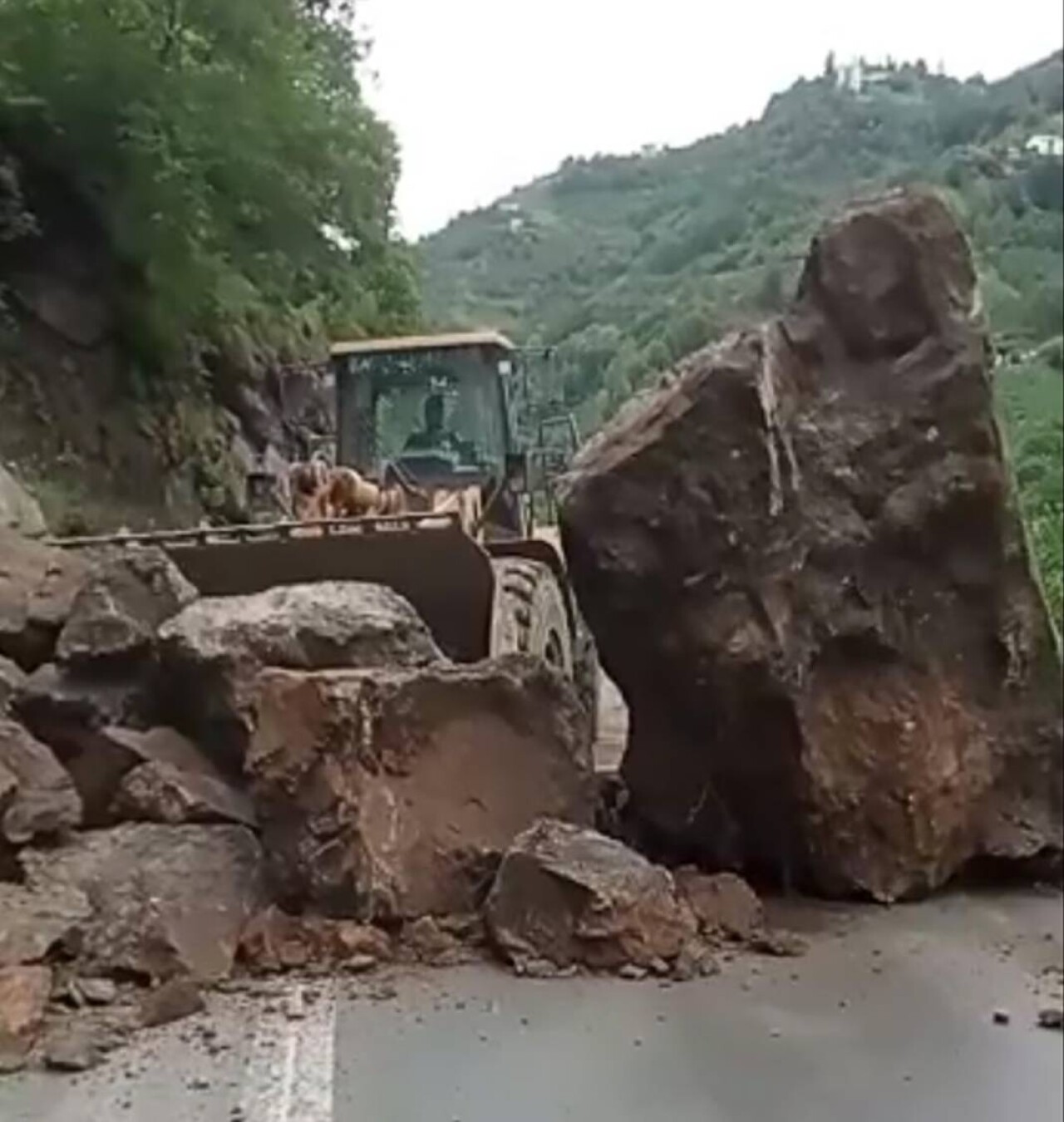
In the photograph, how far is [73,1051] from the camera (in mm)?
1747

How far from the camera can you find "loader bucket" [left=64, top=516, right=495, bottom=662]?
331 cm

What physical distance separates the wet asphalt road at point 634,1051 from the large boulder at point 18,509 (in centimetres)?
162

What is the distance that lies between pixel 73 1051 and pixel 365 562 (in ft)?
5.51

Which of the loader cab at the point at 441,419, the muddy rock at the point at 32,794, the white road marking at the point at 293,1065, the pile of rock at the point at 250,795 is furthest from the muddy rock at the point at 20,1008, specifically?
the loader cab at the point at 441,419

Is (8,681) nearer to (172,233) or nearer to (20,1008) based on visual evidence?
(20,1008)

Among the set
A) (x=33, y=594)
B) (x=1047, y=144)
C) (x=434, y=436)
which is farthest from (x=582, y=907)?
(x=1047, y=144)

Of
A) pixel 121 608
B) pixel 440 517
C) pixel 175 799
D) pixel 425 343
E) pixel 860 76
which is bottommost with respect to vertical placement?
pixel 175 799

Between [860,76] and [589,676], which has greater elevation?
[860,76]

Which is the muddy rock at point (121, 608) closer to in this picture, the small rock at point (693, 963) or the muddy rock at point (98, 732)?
the muddy rock at point (98, 732)

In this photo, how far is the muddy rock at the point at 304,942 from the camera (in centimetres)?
209

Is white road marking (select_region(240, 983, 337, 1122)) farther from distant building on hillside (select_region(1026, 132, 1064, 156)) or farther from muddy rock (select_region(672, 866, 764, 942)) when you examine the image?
distant building on hillside (select_region(1026, 132, 1064, 156))

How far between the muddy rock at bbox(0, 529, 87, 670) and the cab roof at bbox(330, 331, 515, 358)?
54.4 inches

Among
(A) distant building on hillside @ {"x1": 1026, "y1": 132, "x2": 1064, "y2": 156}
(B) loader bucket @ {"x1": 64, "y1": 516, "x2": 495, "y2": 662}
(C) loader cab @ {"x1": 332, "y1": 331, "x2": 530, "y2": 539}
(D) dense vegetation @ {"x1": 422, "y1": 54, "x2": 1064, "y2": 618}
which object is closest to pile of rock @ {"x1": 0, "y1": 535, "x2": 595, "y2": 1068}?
(B) loader bucket @ {"x1": 64, "y1": 516, "x2": 495, "y2": 662}

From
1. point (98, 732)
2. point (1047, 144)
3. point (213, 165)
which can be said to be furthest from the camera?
point (1047, 144)
